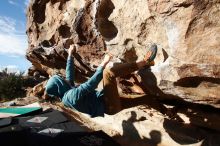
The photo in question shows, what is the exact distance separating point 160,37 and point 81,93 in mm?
1903

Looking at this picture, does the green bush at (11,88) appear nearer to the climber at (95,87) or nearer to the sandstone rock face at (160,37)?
the sandstone rock face at (160,37)

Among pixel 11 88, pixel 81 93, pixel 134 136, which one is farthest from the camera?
pixel 11 88

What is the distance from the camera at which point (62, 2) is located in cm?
991

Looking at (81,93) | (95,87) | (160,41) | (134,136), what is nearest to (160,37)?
(160,41)

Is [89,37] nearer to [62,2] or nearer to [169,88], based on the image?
[62,2]

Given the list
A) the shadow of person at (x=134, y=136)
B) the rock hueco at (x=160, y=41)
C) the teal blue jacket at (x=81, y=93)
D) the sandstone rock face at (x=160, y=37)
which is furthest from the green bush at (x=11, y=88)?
the teal blue jacket at (x=81, y=93)

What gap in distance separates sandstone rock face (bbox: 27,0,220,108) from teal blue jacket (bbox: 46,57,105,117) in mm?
1182

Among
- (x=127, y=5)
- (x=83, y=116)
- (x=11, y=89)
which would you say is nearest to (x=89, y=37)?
(x=127, y=5)

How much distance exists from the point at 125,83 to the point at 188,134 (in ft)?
7.06

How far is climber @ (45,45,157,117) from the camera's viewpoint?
5965 mm

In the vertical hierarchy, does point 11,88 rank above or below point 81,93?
below

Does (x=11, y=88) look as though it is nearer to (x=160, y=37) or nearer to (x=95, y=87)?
(x=95, y=87)

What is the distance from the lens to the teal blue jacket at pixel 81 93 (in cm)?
603

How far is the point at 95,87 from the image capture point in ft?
19.9
